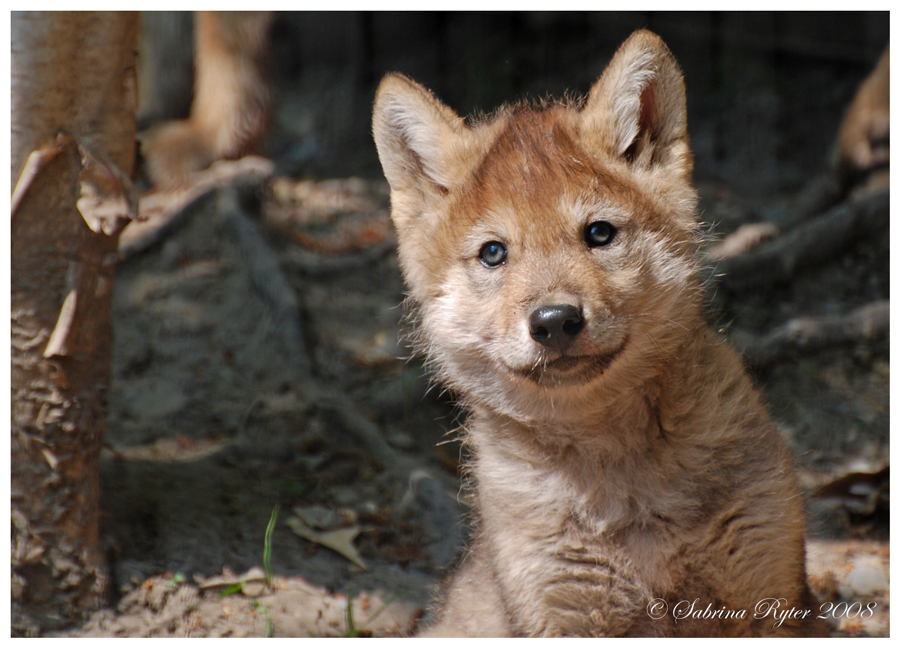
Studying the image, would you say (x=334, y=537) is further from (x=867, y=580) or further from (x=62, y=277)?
(x=867, y=580)

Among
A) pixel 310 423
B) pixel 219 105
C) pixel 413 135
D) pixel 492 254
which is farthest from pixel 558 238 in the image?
pixel 219 105

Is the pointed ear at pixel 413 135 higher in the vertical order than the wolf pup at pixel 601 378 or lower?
higher

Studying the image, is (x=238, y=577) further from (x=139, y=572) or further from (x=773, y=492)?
(x=773, y=492)

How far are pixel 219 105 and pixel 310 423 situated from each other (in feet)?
9.61

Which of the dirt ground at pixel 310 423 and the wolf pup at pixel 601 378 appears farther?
the dirt ground at pixel 310 423

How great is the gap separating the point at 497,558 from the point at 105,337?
207 cm

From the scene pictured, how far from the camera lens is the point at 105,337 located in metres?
3.54

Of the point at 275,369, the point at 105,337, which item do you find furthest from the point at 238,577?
the point at 275,369

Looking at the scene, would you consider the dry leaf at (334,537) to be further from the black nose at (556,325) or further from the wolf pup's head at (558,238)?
the black nose at (556,325)

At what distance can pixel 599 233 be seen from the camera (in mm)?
2824

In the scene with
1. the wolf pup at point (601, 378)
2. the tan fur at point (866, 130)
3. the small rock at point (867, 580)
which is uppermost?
the tan fur at point (866, 130)

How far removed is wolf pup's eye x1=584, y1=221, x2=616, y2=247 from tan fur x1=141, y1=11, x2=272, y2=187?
417 centimetres

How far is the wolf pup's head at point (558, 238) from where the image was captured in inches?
106

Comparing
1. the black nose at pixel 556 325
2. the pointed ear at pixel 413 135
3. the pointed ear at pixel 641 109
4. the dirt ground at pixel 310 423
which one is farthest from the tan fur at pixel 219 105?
the black nose at pixel 556 325
